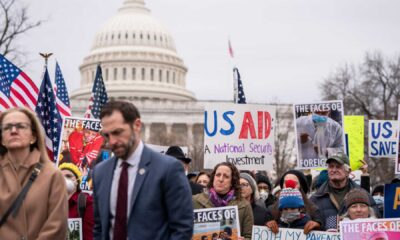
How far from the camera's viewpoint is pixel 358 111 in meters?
42.5

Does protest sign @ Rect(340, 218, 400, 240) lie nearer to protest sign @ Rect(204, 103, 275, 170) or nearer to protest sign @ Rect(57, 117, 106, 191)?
protest sign @ Rect(57, 117, 106, 191)

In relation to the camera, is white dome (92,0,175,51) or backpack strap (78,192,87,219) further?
white dome (92,0,175,51)

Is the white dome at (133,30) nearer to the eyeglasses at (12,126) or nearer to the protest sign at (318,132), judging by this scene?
the protest sign at (318,132)

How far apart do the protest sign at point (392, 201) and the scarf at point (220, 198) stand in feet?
4.29

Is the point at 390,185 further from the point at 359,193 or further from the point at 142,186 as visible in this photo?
the point at 142,186

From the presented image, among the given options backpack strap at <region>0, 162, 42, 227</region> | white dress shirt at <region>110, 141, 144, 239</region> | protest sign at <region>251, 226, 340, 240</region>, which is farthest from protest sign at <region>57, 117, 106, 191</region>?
white dress shirt at <region>110, 141, 144, 239</region>

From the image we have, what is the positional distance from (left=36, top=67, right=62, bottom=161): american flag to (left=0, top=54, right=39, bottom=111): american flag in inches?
18.0

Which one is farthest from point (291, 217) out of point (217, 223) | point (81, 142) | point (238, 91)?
point (238, 91)

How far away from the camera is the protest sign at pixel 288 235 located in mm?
7309

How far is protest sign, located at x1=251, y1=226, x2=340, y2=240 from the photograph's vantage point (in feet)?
24.0

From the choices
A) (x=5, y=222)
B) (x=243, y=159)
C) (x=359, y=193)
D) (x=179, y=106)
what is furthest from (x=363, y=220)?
(x=179, y=106)

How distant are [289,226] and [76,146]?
10.0 feet

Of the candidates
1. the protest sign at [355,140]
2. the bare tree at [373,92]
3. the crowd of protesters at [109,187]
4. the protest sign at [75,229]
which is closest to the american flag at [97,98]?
the protest sign at [355,140]

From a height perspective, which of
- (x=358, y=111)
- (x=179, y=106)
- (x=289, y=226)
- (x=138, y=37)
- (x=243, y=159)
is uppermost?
(x=138, y=37)
